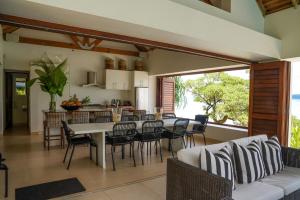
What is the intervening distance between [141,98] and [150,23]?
5687 millimetres

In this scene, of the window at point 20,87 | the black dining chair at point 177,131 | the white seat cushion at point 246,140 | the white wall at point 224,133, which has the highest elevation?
the window at point 20,87

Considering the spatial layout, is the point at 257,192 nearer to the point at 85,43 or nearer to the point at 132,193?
the point at 132,193

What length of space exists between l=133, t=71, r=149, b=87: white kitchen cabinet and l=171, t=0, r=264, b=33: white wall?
463cm

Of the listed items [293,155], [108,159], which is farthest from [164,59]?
[293,155]

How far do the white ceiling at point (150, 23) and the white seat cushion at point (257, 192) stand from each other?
2.22 meters

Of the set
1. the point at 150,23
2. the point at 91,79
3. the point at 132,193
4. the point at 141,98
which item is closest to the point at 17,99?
the point at 91,79

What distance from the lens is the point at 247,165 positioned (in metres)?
2.44

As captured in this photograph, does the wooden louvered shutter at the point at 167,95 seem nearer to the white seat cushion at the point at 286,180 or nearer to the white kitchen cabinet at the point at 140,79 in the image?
the white kitchen cabinet at the point at 140,79

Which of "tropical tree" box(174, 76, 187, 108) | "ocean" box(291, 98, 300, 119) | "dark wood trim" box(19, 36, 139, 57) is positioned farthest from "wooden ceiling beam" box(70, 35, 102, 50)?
"ocean" box(291, 98, 300, 119)

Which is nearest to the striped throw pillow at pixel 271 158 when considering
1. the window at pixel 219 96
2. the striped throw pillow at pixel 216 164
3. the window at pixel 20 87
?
the striped throw pillow at pixel 216 164

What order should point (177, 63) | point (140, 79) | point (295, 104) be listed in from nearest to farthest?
point (295, 104) < point (177, 63) < point (140, 79)

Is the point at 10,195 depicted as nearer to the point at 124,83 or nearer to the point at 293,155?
the point at 293,155

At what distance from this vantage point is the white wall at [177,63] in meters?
6.09

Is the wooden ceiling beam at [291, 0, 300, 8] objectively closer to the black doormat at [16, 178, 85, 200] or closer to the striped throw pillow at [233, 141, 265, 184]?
the striped throw pillow at [233, 141, 265, 184]
